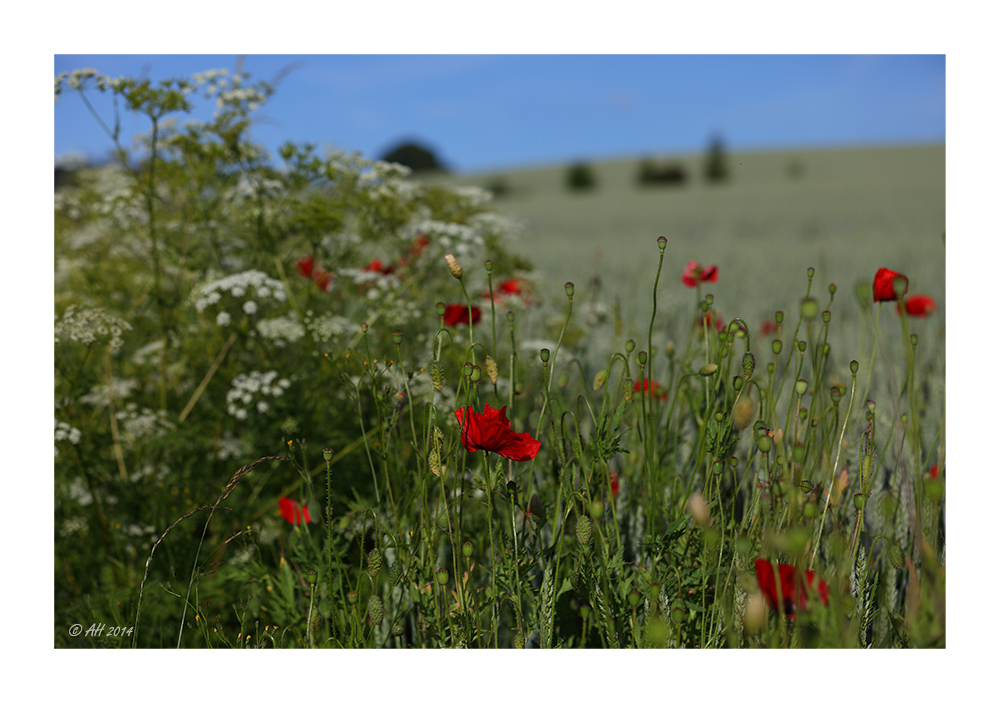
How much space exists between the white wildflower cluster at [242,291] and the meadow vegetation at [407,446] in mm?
12

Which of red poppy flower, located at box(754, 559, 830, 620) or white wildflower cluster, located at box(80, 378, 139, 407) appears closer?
red poppy flower, located at box(754, 559, 830, 620)

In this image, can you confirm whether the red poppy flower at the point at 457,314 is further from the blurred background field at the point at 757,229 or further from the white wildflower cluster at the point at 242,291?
the blurred background field at the point at 757,229

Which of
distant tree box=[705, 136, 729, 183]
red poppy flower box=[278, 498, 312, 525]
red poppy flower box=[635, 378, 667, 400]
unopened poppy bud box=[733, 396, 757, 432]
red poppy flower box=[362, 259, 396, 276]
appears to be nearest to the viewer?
unopened poppy bud box=[733, 396, 757, 432]

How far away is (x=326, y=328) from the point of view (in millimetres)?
1790

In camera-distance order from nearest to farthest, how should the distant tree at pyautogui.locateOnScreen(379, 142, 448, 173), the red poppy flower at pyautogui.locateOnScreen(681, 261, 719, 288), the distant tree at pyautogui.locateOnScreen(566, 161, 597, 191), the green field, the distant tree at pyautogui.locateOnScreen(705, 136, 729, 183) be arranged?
the red poppy flower at pyautogui.locateOnScreen(681, 261, 719, 288), the green field, the distant tree at pyautogui.locateOnScreen(379, 142, 448, 173), the distant tree at pyautogui.locateOnScreen(705, 136, 729, 183), the distant tree at pyautogui.locateOnScreen(566, 161, 597, 191)

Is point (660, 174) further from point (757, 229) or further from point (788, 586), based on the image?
point (788, 586)

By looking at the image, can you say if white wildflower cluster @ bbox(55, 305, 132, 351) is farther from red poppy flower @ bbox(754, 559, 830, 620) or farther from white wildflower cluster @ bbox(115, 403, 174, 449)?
red poppy flower @ bbox(754, 559, 830, 620)

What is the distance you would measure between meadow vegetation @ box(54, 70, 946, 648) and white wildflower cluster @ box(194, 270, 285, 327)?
1 cm

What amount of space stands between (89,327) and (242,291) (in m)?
0.46

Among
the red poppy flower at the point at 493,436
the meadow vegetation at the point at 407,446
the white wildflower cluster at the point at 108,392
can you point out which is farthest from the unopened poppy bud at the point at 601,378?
the white wildflower cluster at the point at 108,392

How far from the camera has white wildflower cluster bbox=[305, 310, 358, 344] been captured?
1.79 meters

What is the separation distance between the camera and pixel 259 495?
2080 mm

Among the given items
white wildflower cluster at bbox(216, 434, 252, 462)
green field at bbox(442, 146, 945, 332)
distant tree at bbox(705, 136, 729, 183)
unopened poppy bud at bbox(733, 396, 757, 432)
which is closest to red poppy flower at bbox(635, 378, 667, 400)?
unopened poppy bud at bbox(733, 396, 757, 432)

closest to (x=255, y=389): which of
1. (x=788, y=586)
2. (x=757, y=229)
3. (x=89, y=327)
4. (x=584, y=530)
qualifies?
(x=89, y=327)
